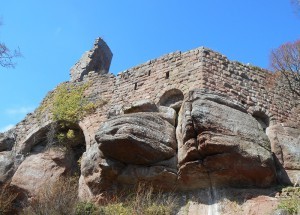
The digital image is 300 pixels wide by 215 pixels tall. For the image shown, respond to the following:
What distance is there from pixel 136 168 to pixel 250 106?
4.29 metres

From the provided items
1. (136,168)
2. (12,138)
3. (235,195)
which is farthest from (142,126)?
(12,138)

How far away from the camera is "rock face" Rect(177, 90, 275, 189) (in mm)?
8172

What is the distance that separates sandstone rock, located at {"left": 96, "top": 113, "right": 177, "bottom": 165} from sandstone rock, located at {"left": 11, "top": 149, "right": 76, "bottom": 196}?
12.9 feet

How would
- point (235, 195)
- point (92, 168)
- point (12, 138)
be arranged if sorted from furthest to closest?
point (12, 138) → point (92, 168) → point (235, 195)

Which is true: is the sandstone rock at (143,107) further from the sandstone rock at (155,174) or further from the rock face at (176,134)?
the sandstone rock at (155,174)

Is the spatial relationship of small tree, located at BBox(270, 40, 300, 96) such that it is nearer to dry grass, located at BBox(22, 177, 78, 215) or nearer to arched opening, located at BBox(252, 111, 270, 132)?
arched opening, located at BBox(252, 111, 270, 132)

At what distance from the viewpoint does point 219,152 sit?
820 centimetres

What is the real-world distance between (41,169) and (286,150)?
7528mm

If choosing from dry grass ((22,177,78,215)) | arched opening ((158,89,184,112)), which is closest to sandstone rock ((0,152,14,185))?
dry grass ((22,177,78,215))

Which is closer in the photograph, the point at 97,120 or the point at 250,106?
the point at 250,106

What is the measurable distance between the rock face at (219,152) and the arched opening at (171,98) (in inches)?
91.8

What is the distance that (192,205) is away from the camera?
26.9ft

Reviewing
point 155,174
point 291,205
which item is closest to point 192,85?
point 155,174

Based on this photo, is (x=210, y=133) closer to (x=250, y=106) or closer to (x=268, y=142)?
(x=268, y=142)
